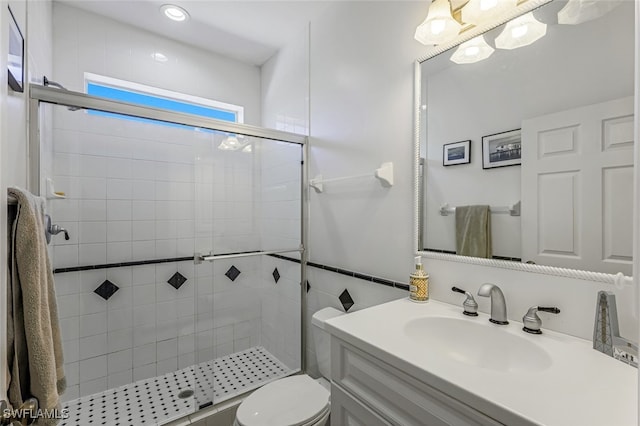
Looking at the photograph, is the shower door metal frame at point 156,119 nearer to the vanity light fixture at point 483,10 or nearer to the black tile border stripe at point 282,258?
the black tile border stripe at point 282,258

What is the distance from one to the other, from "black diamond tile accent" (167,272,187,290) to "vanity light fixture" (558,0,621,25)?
7.94ft

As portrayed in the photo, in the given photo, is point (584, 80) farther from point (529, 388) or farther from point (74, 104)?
point (74, 104)

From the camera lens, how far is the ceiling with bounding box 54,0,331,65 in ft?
6.12

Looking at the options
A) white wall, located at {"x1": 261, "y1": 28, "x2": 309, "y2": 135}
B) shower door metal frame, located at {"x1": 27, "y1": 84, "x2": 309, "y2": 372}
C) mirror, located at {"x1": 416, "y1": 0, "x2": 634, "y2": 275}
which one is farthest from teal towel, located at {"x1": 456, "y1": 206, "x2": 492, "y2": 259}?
white wall, located at {"x1": 261, "y1": 28, "x2": 309, "y2": 135}

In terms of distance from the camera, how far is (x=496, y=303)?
100 cm

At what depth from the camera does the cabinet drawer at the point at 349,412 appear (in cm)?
86

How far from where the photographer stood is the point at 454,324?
3.44 feet

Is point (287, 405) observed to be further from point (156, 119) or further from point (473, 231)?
point (156, 119)

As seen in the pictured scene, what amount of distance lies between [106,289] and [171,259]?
42 cm

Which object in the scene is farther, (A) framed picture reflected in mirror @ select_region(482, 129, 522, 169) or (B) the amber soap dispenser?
(B) the amber soap dispenser

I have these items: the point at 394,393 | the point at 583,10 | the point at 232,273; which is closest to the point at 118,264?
the point at 232,273

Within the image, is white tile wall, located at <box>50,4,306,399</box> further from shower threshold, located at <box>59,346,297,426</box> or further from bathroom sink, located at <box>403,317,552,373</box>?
bathroom sink, located at <box>403,317,552,373</box>

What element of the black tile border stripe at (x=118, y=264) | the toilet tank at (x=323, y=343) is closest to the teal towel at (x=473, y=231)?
the toilet tank at (x=323, y=343)

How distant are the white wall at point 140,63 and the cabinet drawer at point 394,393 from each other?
89.8 inches
